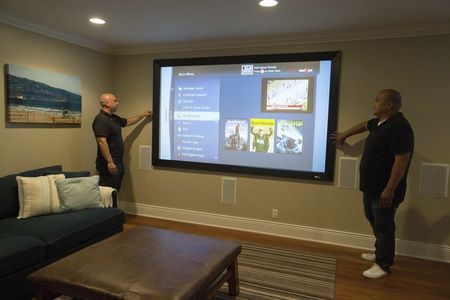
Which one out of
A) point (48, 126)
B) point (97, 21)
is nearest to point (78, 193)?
point (48, 126)

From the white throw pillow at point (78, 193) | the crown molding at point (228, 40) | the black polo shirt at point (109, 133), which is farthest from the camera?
the black polo shirt at point (109, 133)

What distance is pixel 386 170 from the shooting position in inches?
110

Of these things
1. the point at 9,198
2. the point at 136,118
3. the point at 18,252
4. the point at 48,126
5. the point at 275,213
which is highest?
the point at 136,118

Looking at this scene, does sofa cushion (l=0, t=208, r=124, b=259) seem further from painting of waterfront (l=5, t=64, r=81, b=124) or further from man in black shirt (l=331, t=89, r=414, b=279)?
man in black shirt (l=331, t=89, r=414, b=279)

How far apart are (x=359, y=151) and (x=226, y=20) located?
6.51 feet

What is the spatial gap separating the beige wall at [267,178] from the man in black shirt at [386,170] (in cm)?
65

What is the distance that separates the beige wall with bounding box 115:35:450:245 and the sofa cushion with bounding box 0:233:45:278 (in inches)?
85.0

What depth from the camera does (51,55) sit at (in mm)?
3695

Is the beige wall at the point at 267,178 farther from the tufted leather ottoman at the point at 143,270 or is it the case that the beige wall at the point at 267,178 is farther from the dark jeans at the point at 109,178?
the tufted leather ottoman at the point at 143,270

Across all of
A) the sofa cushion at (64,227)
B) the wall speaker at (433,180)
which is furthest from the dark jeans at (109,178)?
the wall speaker at (433,180)

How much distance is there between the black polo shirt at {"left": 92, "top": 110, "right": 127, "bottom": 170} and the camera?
12.5ft

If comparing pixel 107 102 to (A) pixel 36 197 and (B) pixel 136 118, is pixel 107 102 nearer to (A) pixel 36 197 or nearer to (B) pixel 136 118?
(B) pixel 136 118

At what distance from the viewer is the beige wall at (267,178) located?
3.26m

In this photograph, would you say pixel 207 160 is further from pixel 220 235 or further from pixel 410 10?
pixel 410 10
